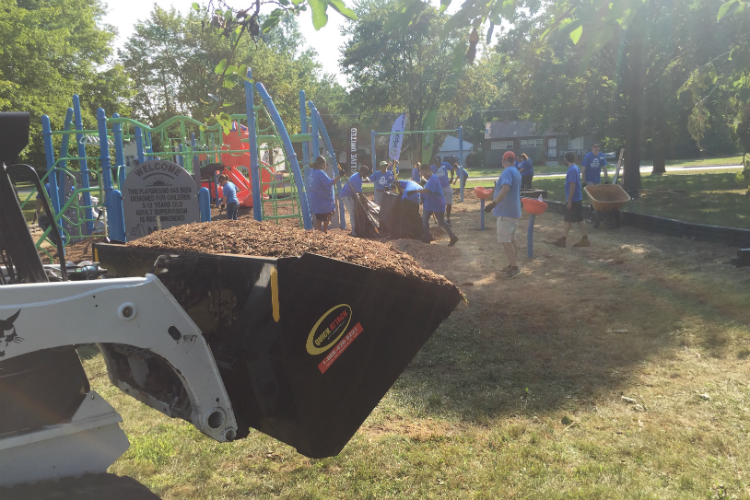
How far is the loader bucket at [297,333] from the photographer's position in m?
2.16

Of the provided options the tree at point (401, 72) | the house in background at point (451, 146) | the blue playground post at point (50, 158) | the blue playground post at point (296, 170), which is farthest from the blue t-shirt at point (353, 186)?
the house in background at point (451, 146)

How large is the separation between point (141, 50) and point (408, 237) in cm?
2912

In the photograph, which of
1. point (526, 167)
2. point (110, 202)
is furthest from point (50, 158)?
point (526, 167)

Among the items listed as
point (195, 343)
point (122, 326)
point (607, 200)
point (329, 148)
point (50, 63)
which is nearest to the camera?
point (122, 326)

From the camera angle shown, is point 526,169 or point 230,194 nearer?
point 230,194

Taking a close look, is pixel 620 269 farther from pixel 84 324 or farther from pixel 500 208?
pixel 84 324

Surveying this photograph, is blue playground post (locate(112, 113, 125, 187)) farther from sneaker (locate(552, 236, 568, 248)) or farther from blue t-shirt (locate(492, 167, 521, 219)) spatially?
sneaker (locate(552, 236, 568, 248))

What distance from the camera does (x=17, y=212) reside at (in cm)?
207

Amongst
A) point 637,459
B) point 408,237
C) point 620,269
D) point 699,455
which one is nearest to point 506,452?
point 637,459

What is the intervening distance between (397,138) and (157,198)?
1236 centimetres

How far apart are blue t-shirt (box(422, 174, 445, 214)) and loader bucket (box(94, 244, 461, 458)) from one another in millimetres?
8498

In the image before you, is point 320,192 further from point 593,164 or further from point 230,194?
point 593,164

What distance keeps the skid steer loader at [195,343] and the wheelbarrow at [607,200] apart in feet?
34.7

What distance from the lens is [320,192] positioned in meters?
10.6
